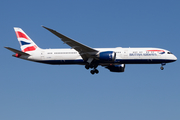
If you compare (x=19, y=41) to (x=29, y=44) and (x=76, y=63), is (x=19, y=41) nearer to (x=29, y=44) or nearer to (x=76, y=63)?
(x=29, y=44)

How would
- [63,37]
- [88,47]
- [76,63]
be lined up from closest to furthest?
[63,37] < [88,47] < [76,63]

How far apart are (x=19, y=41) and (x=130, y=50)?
19376mm

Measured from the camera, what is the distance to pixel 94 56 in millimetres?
48094

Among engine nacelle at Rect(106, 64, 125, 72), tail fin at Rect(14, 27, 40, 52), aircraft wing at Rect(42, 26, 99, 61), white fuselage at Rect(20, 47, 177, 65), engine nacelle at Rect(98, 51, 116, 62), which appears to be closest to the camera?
aircraft wing at Rect(42, 26, 99, 61)

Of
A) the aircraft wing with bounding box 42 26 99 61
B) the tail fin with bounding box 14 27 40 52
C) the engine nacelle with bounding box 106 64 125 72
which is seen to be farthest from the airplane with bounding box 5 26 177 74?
the engine nacelle with bounding box 106 64 125 72

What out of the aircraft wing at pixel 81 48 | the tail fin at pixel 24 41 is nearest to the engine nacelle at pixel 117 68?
the aircraft wing at pixel 81 48

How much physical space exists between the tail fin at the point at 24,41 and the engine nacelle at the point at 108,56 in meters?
12.0

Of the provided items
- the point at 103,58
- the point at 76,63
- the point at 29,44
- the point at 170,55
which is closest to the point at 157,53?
the point at 170,55

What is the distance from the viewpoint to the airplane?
1854 inches

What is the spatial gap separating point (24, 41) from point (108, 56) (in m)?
16.2

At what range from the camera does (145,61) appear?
48000 millimetres

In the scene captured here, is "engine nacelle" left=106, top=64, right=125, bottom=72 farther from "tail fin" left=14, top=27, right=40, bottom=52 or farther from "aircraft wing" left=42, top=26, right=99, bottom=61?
"tail fin" left=14, top=27, right=40, bottom=52

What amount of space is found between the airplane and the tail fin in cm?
105

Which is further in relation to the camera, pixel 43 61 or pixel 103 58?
pixel 43 61
